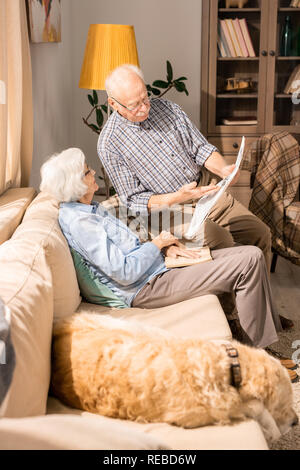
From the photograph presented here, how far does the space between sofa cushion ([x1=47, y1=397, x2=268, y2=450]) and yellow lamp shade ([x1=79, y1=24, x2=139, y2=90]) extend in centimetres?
233

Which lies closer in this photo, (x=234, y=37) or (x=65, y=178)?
(x=65, y=178)

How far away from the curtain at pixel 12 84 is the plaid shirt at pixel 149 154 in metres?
0.42

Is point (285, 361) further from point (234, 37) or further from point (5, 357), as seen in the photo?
point (234, 37)

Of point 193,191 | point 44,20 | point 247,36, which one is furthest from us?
point 247,36

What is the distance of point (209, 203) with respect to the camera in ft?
7.34

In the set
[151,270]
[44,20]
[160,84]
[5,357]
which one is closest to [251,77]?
[160,84]

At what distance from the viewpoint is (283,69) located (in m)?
3.89

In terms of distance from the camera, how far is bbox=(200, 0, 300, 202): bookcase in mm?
3793

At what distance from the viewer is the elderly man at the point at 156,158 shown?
2531 mm

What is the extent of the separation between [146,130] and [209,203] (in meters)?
0.61

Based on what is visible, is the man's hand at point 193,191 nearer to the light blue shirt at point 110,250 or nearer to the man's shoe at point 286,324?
the light blue shirt at point 110,250

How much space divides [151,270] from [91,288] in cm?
25

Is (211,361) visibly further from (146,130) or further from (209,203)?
(146,130)
